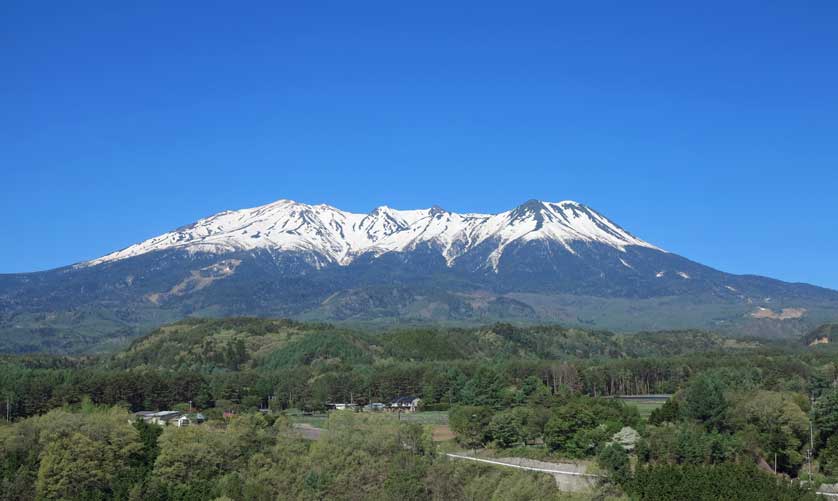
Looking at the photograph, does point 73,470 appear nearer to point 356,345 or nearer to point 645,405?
point 645,405

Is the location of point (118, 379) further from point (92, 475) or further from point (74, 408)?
point (92, 475)

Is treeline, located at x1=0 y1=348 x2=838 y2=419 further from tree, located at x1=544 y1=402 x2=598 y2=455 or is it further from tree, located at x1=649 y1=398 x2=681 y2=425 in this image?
tree, located at x1=544 y1=402 x2=598 y2=455

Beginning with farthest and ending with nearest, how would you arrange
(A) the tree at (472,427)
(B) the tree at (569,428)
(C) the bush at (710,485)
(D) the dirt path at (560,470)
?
1. (A) the tree at (472,427)
2. (B) the tree at (569,428)
3. (D) the dirt path at (560,470)
4. (C) the bush at (710,485)

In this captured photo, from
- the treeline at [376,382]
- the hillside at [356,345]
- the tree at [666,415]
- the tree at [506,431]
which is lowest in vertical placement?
the tree at [506,431]

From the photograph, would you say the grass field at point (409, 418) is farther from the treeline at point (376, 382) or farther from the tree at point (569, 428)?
the tree at point (569, 428)

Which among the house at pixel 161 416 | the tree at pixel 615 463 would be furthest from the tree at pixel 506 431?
the house at pixel 161 416

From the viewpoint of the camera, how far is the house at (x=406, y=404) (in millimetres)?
96875

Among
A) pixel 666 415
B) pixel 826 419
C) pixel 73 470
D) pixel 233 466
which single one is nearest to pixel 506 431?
pixel 666 415

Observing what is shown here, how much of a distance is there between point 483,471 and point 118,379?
160ft

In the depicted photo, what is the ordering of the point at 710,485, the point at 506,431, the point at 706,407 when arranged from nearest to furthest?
the point at 710,485 → the point at 506,431 → the point at 706,407

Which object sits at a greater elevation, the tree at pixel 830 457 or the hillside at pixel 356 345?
the hillside at pixel 356 345

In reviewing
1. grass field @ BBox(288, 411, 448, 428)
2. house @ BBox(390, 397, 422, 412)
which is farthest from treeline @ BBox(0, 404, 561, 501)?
house @ BBox(390, 397, 422, 412)

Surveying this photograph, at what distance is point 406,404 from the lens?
99188mm

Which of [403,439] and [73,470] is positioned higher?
[403,439]
